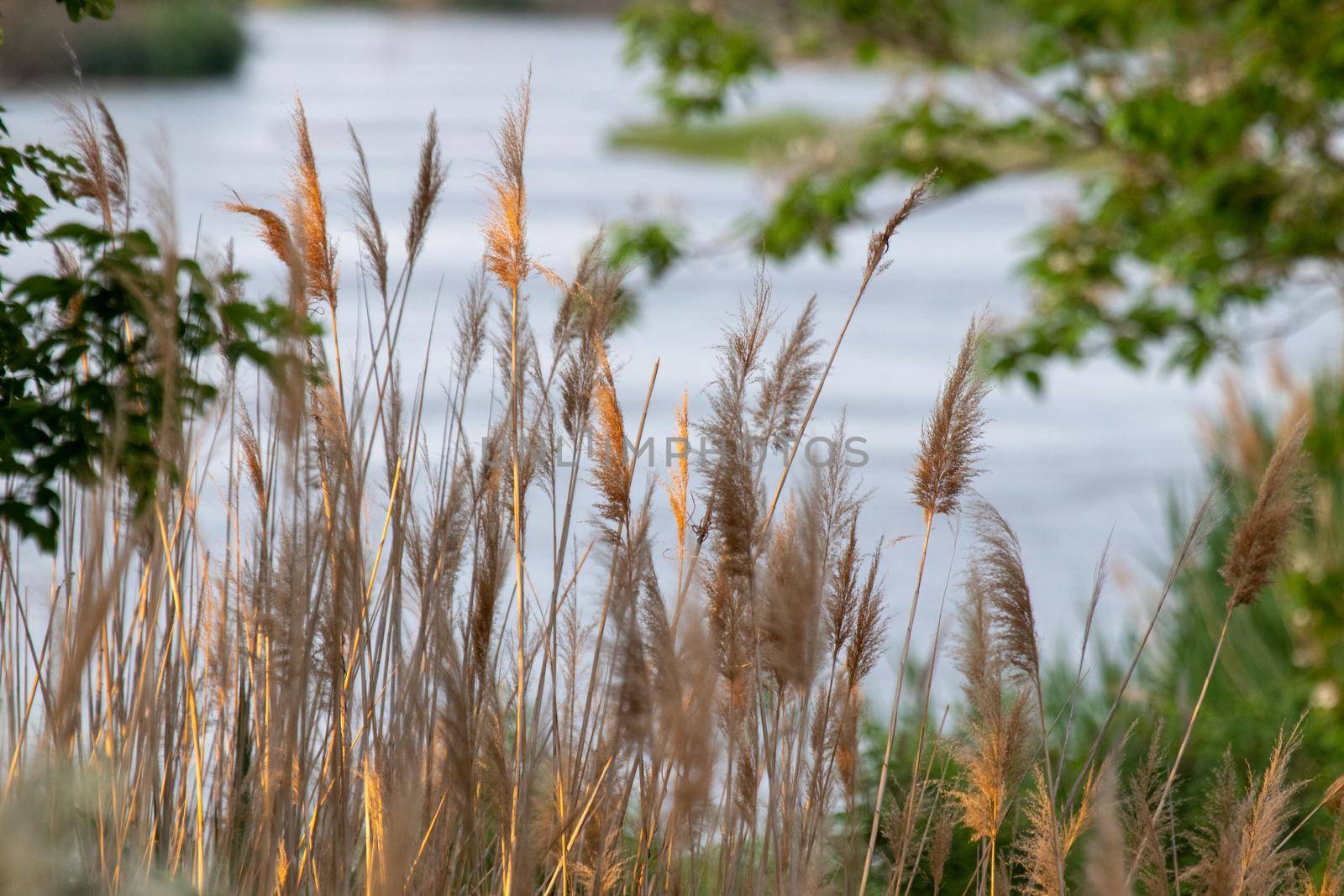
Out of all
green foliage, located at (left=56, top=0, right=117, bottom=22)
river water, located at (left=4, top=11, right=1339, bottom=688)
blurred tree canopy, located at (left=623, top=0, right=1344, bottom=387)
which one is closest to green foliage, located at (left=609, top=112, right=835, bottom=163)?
river water, located at (left=4, top=11, right=1339, bottom=688)

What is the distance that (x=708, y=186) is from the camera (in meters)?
14.6

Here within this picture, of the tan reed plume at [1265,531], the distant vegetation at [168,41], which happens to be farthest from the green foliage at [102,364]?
the distant vegetation at [168,41]

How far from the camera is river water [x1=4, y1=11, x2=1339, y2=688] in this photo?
4171mm

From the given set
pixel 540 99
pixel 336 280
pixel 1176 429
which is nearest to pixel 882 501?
pixel 1176 429

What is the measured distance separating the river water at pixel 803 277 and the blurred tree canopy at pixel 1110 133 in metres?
0.14

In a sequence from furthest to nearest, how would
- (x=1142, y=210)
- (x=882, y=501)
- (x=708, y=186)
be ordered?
(x=708, y=186) < (x=882, y=501) < (x=1142, y=210)

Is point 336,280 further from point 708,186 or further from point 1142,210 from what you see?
point 708,186

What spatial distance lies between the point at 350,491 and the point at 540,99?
20.6 meters

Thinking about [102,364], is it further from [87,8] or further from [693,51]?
[693,51]

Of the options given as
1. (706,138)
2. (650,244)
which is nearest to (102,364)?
(650,244)

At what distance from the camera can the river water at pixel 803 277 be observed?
13.7 feet

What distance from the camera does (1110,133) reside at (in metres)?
3.00

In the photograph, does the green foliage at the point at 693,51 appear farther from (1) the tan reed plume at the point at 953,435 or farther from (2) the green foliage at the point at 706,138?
(2) the green foliage at the point at 706,138

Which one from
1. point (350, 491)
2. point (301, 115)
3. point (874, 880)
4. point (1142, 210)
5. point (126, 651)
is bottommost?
point (874, 880)
